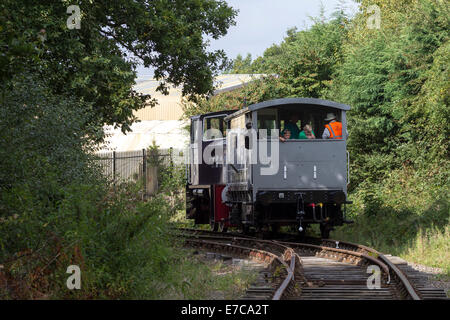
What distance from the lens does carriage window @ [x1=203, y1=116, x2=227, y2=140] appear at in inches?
827

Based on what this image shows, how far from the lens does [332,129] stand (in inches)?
642

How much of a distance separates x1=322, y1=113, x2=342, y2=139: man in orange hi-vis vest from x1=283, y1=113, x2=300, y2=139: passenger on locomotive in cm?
65

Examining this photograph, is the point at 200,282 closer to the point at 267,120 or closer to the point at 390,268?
the point at 390,268

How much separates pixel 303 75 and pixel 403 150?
12.9m

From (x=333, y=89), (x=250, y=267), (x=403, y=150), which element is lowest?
(x=250, y=267)

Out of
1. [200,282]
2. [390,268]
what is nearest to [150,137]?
[390,268]

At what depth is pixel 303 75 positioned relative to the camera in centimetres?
3416

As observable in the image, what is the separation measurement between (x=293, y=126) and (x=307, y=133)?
378 mm

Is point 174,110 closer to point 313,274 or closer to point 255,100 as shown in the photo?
point 255,100

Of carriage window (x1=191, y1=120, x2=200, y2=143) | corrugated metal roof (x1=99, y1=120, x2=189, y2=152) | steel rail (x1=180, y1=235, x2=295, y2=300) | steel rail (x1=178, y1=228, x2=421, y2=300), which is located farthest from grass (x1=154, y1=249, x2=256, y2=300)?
corrugated metal roof (x1=99, y1=120, x2=189, y2=152)

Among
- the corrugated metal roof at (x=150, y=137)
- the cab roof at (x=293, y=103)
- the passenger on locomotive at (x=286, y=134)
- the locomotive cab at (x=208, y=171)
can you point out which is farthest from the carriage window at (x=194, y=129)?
the corrugated metal roof at (x=150, y=137)

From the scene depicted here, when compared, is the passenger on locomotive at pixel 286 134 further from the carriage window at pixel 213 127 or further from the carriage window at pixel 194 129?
the carriage window at pixel 194 129
